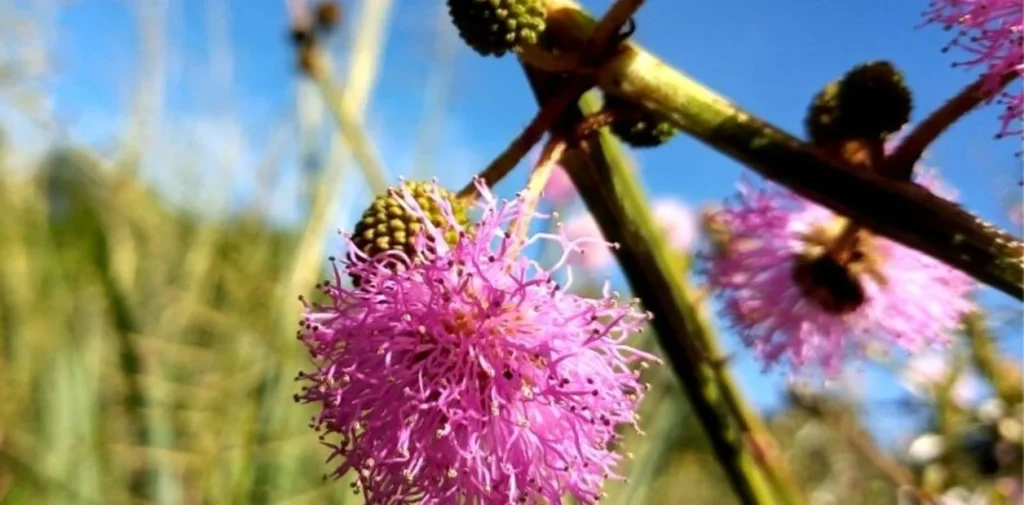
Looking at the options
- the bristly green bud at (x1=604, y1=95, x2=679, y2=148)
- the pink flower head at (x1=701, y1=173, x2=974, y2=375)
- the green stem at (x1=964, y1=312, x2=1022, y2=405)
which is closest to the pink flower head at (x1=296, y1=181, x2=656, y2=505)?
the bristly green bud at (x1=604, y1=95, x2=679, y2=148)

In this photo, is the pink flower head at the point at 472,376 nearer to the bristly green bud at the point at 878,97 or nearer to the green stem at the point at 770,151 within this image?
the green stem at the point at 770,151

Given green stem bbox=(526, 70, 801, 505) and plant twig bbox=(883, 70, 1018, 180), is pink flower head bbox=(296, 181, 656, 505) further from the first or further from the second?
plant twig bbox=(883, 70, 1018, 180)

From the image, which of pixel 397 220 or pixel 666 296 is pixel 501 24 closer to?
pixel 397 220

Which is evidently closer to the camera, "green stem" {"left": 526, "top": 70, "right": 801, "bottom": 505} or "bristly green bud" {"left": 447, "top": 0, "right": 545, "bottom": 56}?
"bristly green bud" {"left": 447, "top": 0, "right": 545, "bottom": 56}

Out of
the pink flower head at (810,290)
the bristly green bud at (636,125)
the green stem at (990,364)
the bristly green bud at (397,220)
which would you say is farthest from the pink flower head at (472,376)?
the green stem at (990,364)

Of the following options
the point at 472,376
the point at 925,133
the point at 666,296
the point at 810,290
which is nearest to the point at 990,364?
the point at 810,290
